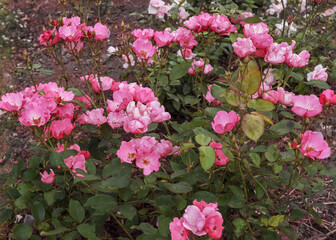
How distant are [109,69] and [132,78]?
435 mm

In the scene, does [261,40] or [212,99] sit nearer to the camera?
[261,40]

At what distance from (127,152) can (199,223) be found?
0.36 meters

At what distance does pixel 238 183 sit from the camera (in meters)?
1.64

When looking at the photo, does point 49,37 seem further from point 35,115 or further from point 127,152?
point 127,152

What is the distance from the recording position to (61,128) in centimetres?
144

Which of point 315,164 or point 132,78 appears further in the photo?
point 132,78

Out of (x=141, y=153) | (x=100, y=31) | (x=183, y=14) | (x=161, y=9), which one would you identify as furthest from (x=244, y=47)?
(x=161, y=9)

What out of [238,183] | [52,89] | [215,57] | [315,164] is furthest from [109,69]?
[315,164]

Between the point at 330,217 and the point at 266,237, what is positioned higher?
the point at 266,237

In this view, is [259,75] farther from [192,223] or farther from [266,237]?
[266,237]

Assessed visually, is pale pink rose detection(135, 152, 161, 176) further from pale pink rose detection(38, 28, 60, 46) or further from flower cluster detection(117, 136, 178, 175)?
pale pink rose detection(38, 28, 60, 46)

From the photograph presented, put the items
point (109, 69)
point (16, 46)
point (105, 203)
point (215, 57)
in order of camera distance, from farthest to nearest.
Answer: point (16, 46)
point (109, 69)
point (215, 57)
point (105, 203)

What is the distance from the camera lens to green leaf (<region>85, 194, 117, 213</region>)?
134cm

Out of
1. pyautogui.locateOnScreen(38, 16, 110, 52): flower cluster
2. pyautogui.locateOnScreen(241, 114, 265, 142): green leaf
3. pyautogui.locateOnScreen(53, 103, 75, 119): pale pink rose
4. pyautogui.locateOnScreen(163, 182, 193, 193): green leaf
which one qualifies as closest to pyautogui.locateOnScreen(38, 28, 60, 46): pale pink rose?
pyautogui.locateOnScreen(38, 16, 110, 52): flower cluster
